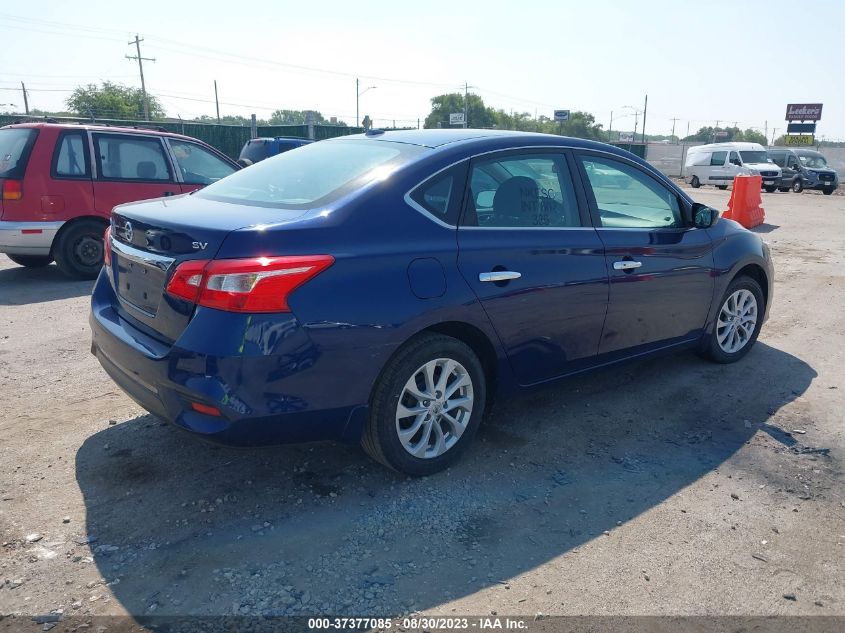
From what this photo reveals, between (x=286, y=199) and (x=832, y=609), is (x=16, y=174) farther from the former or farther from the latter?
(x=832, y=609)

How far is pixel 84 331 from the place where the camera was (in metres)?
5.73

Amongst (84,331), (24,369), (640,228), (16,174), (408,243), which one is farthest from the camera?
(16,174)

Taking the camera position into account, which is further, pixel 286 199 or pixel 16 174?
pixel 16 174

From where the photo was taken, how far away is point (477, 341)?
3.51 m

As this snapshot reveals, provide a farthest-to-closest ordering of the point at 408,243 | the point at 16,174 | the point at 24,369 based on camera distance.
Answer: the point at 16,174, the point at 24,369, the point at 408,243

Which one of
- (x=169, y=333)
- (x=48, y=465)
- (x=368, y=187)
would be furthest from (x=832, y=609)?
(x=48, y=465)

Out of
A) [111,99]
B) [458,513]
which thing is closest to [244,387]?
[458,513]

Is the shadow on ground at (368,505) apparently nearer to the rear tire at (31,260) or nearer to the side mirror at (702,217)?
the side mirror at (702,217)

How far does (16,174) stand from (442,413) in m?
6.33

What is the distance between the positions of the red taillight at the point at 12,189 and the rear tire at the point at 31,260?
0.99m

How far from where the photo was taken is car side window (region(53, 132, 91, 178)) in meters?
7.57

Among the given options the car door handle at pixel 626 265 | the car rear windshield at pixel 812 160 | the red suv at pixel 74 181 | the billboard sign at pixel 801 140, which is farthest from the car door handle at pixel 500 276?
the billboard sign at pixel 801 140

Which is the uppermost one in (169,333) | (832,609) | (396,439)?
(169,333)

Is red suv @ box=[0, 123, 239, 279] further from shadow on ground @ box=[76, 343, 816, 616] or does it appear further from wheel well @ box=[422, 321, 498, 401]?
wheel well @ box=[422, 321, 498, 401]
